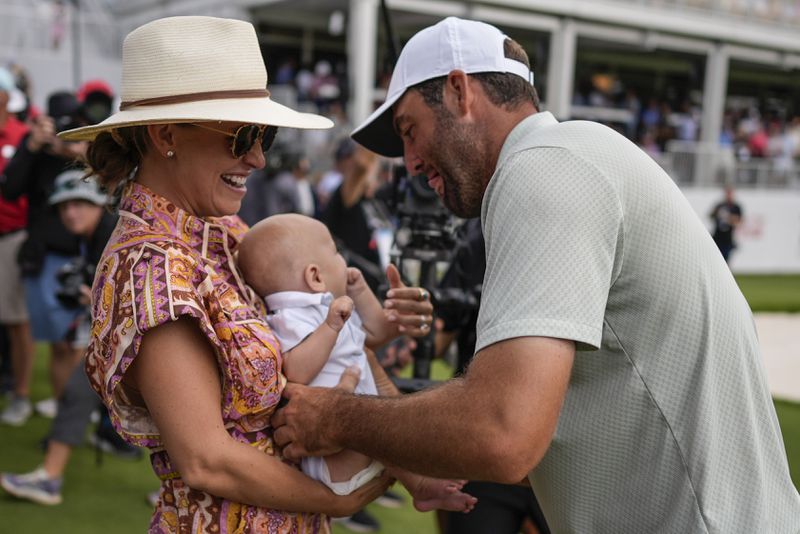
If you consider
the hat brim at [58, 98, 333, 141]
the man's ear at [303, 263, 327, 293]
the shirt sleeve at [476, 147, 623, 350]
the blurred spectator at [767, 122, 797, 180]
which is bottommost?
the blurred spectator at [767, 122, 797, 180]

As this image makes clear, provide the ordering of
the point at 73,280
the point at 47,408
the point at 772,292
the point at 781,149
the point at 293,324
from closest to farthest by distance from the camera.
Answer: the point at 293,324 < the point at 73,280 < the point at 47,408 < the point at 772,292 < the point at 781,149

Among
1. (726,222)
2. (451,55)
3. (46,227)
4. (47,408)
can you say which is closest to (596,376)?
(451,55)

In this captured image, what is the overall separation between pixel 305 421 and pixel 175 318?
1.25ft

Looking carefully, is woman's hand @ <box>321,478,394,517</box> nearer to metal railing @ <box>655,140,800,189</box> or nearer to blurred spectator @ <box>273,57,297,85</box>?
metal railing @ <box>655,140,800,189</box>

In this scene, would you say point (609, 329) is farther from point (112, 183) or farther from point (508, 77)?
point (112, 183)

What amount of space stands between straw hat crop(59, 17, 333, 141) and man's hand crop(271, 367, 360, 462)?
608mm

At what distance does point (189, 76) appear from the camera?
182cm

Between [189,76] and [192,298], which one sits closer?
[192,298]

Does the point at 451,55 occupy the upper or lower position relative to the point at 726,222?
upper

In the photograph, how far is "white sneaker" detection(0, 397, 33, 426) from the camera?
576 centimetres

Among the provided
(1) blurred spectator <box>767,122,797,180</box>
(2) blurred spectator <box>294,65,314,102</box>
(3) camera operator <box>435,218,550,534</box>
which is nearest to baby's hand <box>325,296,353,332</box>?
(3) camera operator <box>435,218,550,534</box>

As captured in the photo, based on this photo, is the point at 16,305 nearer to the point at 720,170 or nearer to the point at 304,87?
the point at 304,87

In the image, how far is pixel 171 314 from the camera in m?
1.67

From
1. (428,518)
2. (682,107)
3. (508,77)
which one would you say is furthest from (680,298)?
(682,107)
